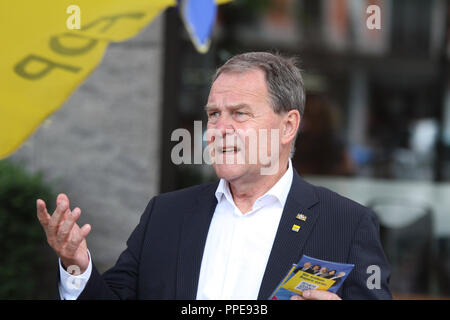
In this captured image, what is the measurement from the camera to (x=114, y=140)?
508 cm

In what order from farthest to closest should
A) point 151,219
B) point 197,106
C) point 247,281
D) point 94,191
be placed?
point 197,106 → point 94,191 → point 151,219 → point 247,281

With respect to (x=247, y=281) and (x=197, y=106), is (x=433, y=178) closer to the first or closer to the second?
(x=197, y=106)

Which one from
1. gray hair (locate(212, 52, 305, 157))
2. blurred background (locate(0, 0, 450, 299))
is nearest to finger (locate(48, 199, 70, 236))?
gray hair (locate(212, 52, 305, 157))

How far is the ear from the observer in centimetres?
231

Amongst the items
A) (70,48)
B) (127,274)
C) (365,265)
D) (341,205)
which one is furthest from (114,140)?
(365,265)

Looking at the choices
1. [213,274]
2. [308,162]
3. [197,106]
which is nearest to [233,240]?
[213,274]

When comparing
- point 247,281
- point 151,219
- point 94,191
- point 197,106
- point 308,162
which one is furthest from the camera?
point 308,162

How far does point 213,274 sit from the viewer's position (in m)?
2.14

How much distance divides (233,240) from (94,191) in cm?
311

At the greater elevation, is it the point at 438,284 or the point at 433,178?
the point at 433,178

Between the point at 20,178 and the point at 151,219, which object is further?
the point at 20,178

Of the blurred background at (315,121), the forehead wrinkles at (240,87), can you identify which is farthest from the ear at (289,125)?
the blurred background at (315,121)

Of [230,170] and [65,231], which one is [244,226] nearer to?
[230,170]

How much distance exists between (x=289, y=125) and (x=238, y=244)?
530 millimetres
